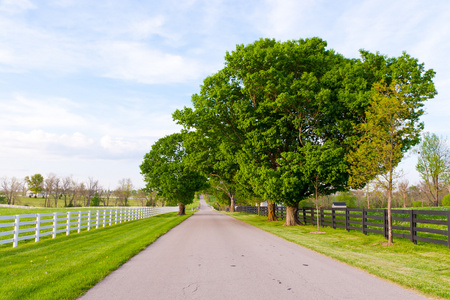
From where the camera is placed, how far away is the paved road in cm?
536

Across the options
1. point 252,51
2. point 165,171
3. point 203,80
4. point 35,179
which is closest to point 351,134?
point 252,51

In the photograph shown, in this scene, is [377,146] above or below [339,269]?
above

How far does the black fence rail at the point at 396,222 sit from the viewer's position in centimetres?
1109

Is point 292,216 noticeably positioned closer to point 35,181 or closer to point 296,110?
point 296,110

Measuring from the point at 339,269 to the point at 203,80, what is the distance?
774 inches

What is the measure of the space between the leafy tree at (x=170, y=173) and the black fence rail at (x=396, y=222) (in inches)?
757

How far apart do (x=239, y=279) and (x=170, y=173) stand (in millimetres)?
35202

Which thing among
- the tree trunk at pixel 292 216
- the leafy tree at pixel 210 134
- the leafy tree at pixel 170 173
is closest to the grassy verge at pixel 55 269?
the leafy tree at pixel 210 134

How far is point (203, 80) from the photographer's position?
24.7 meters

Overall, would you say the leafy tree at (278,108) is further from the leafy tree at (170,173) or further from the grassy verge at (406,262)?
the leafy tree at (170,173)

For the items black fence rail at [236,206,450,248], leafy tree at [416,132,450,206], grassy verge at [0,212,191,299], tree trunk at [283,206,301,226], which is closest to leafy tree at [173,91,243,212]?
tree trunk at [283,206,301,226]

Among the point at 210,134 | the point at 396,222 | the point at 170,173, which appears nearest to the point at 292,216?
the point at 396,222

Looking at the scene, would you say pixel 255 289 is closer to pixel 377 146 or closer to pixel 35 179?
pixel 377 146

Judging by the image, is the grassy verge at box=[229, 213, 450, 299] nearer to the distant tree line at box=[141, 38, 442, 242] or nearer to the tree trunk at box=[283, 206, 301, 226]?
the distant tree line at box=[141, 38, 442, 242]
